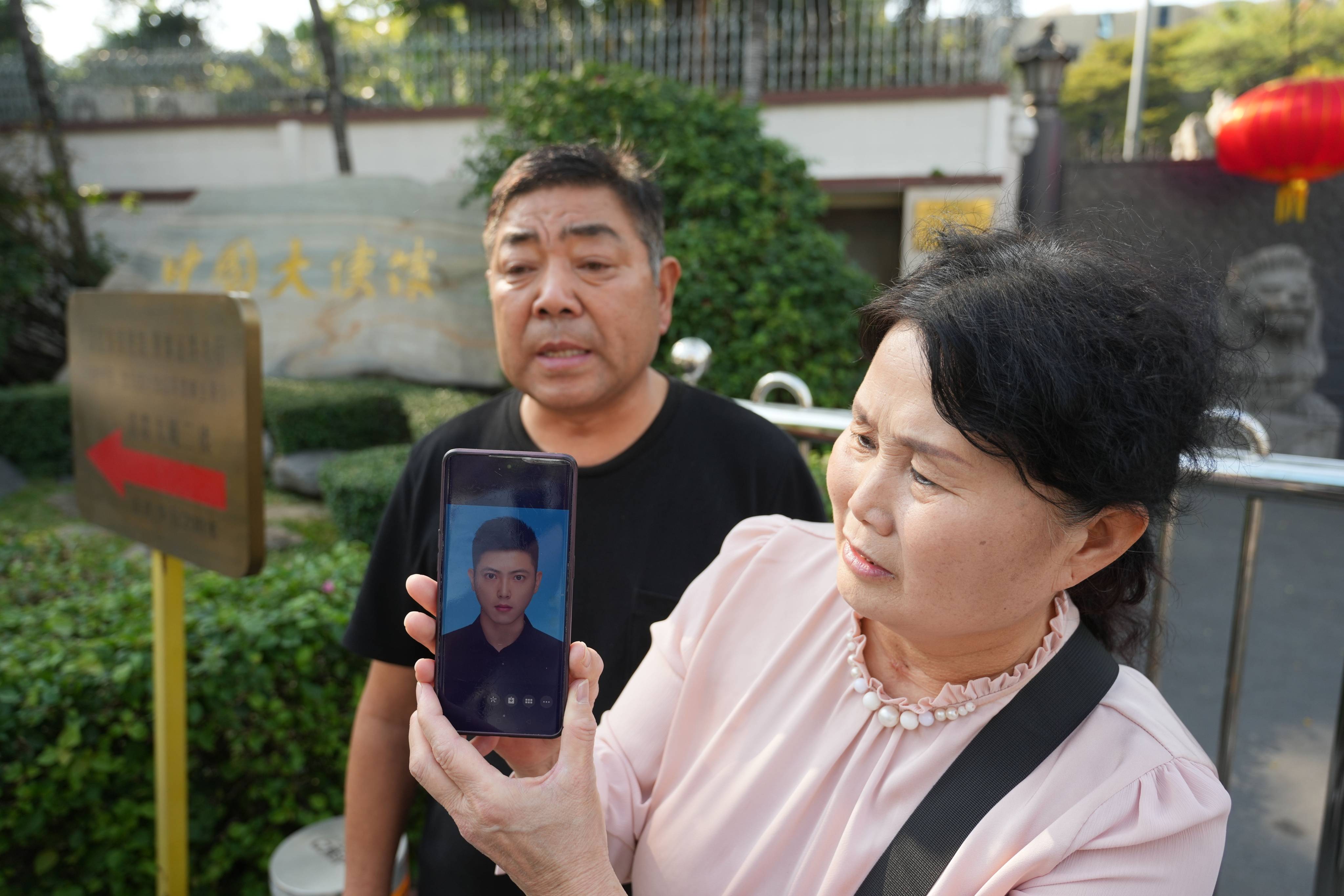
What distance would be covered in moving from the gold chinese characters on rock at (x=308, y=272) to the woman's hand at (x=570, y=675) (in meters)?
7.19

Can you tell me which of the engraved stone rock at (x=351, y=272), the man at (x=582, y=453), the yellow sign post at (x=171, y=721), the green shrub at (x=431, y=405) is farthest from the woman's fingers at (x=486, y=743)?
the engraved stone rock at (x=351, y=272)

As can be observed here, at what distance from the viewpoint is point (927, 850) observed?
99 cm

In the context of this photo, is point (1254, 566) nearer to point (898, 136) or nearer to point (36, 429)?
point (898, 136)

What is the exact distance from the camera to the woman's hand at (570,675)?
103 centimetres

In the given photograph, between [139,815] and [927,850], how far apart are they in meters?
2.17

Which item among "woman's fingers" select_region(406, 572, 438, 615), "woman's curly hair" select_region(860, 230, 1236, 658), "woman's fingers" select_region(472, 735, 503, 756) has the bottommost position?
"woman's fingers" select_region(472, 735, 503, 756)

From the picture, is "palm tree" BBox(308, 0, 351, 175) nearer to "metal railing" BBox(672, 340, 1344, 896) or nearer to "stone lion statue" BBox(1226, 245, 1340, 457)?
"stone lion statue" BBox(1226, 245, 1340, 457)

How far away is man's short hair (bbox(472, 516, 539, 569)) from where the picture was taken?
104cm

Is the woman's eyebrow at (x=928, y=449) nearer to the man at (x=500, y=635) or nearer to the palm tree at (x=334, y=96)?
the man at (x=500, y=635)

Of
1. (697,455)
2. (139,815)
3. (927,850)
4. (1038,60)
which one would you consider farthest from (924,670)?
(1038,60)

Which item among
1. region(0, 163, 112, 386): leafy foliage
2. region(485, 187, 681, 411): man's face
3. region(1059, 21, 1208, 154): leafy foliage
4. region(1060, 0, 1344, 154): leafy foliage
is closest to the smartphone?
region(485, 187, 681, 411): man's face

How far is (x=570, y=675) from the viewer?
105 centimetres

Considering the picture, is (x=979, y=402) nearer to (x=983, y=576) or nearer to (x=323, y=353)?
(x=983, y=576)

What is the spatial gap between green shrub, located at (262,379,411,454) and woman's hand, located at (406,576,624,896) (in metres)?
6.87
